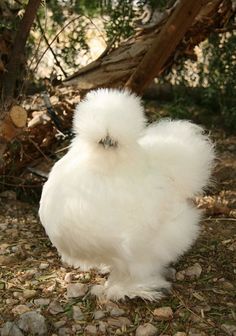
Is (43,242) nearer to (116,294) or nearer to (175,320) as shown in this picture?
(116,294)

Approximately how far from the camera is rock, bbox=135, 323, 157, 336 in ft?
6.61

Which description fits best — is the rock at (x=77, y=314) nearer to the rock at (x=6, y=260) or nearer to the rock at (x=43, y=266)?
the rock at (x=43, y=266)

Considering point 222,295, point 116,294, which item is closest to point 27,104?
point 116,294

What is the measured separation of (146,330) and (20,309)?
1.72ft

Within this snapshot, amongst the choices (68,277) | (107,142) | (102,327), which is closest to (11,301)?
(68,277)

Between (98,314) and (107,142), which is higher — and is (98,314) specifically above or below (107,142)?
below

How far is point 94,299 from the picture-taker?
7.32 ft

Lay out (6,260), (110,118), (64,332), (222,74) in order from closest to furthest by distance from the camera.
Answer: (110,118) → (64,332) → (6,260) → (222,74)

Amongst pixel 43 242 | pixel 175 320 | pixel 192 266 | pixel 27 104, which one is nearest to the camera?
pixel 175 320

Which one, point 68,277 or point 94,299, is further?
point 68,277

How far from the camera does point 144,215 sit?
200cm

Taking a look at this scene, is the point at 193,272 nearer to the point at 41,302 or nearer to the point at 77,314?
the point at 77,314

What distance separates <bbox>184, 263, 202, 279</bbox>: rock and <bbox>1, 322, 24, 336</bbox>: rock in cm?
83

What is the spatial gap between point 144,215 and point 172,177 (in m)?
0.32
